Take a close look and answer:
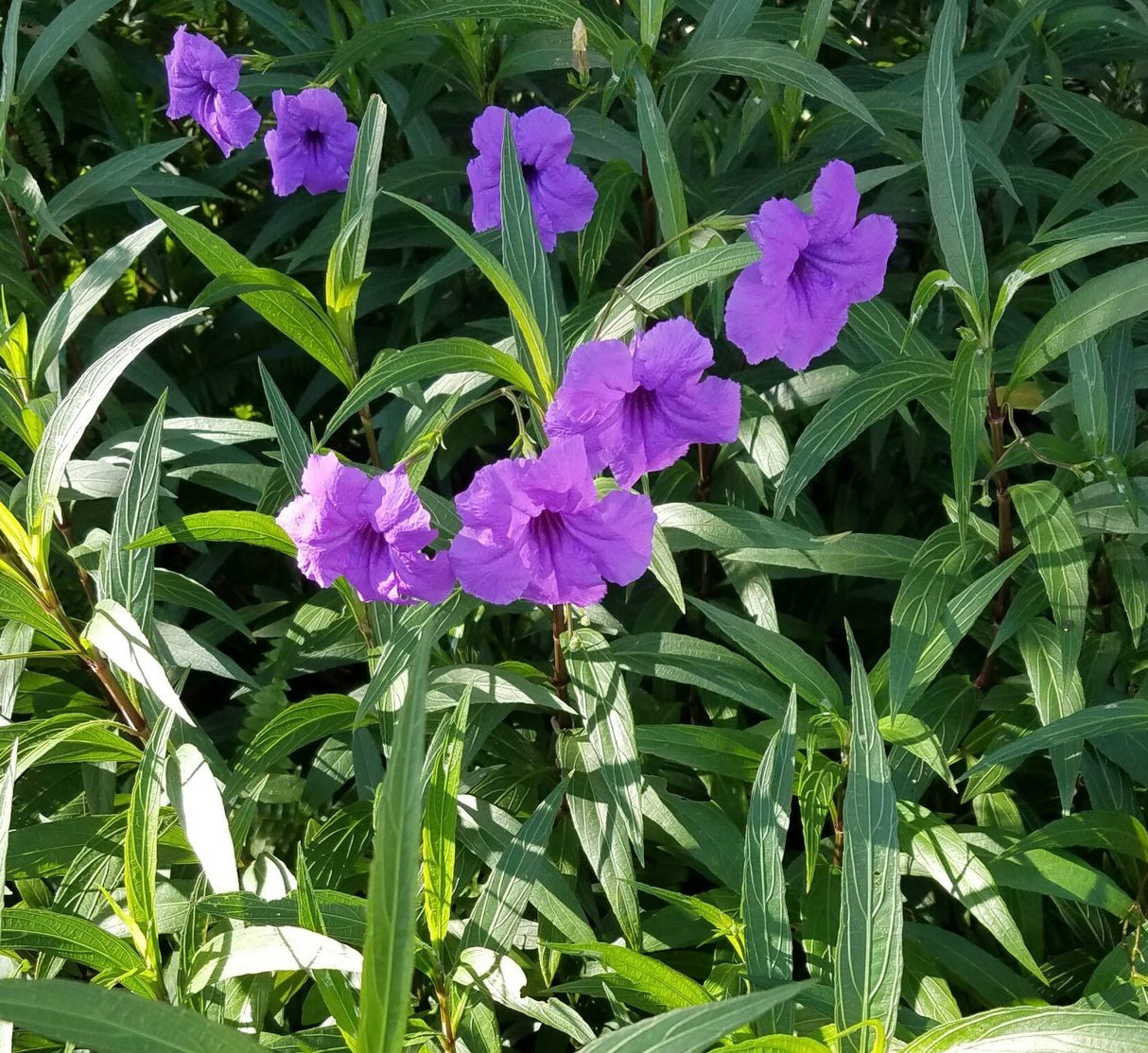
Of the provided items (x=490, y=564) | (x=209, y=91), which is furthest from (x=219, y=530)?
(x=209, y=91)

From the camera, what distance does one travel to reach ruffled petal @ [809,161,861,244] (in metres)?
1.12

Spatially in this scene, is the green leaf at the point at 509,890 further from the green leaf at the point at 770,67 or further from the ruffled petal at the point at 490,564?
the green leaf at the point at 770,67

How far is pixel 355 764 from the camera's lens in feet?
4.43

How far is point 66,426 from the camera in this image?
1254 millimetres

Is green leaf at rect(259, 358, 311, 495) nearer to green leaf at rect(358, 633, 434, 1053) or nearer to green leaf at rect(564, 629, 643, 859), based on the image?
green leaf at rect(564, 629, 643, 859)

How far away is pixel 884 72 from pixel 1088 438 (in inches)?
35.9

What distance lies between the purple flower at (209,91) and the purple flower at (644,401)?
92 cm

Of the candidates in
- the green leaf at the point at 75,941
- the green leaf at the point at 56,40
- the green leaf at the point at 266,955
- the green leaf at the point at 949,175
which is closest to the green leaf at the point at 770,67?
the green leaf at the point at 949,175

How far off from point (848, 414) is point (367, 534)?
0.53 metres

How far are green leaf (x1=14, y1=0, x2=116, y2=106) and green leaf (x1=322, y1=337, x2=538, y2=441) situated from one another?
0.89 metres

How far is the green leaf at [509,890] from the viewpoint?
118 centimetres

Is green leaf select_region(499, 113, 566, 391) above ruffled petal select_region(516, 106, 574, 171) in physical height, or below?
below

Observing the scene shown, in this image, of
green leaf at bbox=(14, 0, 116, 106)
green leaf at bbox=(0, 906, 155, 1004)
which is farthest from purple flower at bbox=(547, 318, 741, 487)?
green leaf at bbox=(14, 0, 116, 106)

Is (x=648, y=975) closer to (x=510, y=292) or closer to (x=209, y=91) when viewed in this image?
(x=510, y=292)
